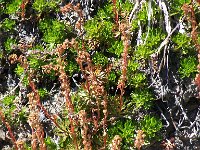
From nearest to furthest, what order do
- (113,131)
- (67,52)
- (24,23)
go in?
(113,131)
(67,52)
(24,23)

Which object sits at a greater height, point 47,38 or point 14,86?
point 47,38

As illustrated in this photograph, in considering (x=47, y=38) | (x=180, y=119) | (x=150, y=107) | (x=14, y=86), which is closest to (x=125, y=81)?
(x=150, y=107)

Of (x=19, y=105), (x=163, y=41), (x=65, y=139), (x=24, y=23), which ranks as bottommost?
(x=65, y=139)

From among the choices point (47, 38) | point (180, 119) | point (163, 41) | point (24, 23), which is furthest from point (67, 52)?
point (180, 119)

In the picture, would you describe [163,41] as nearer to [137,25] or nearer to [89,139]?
[137,25]

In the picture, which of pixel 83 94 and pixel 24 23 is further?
pixel 24 23

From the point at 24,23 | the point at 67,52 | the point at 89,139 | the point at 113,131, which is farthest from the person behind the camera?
the point at 24,23
